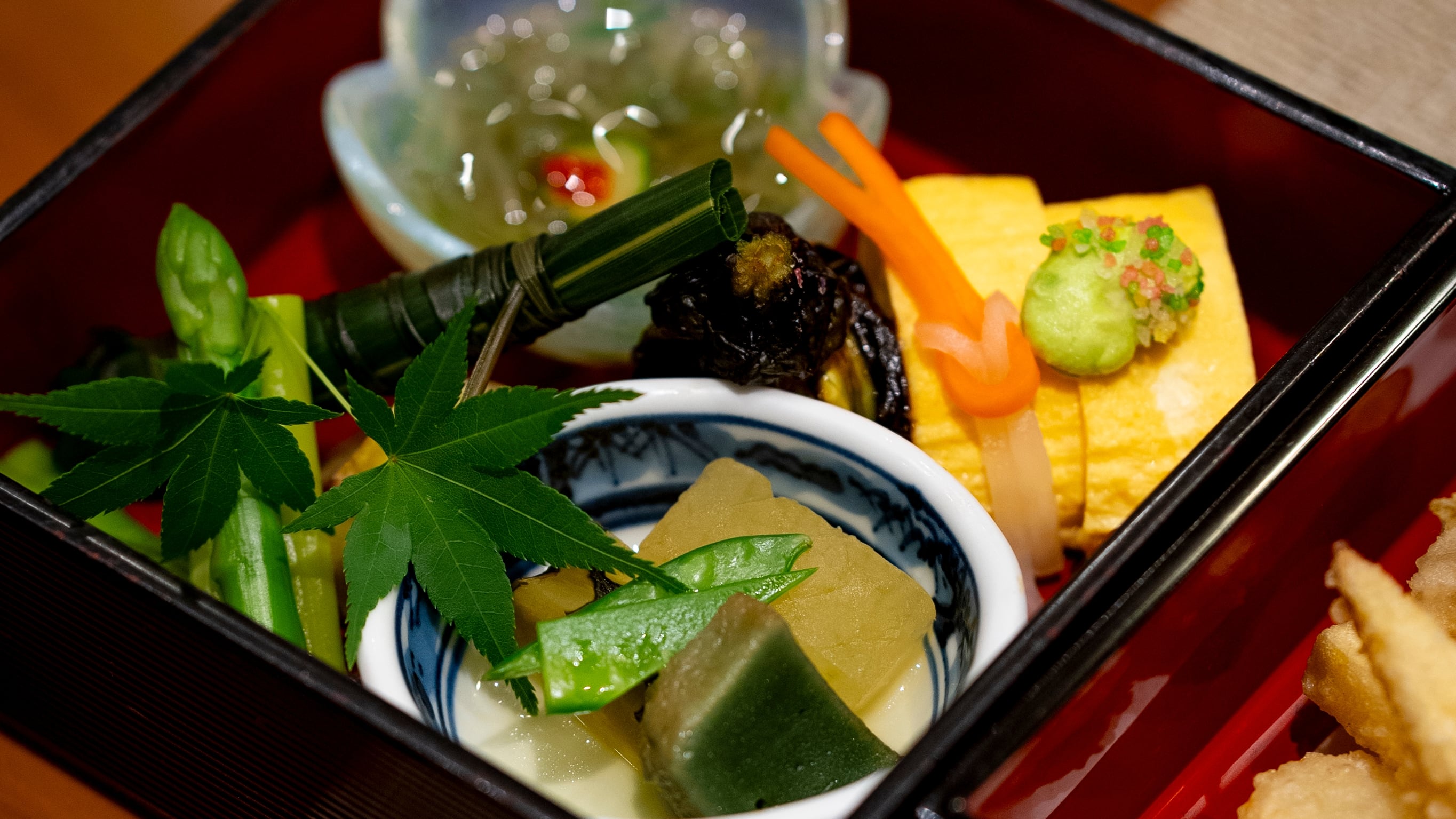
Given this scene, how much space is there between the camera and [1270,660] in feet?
3.79

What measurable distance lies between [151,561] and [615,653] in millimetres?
425

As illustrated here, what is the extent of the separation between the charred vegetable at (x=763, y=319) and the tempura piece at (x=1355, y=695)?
50 cm

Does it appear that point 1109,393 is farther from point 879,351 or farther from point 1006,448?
point 879,351

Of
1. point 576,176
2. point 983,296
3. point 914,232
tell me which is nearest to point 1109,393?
point 983,296

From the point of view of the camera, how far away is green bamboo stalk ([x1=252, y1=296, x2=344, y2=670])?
115 cm

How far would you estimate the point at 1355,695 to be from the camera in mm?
954

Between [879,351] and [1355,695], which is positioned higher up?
[879,351]

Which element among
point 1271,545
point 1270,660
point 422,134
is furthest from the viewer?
point 422,134

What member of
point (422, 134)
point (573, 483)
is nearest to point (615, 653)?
point (573, 483)

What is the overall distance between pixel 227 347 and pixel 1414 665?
3.90ft

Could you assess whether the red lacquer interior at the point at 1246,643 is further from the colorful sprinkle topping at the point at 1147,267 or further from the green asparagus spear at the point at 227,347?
the green asparagus spear at the point at 227,347

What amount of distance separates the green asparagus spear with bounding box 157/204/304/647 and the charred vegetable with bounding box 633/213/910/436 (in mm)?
470

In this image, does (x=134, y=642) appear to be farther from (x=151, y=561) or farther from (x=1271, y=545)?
(x=1271, y=545)

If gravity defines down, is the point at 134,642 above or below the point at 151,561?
below
